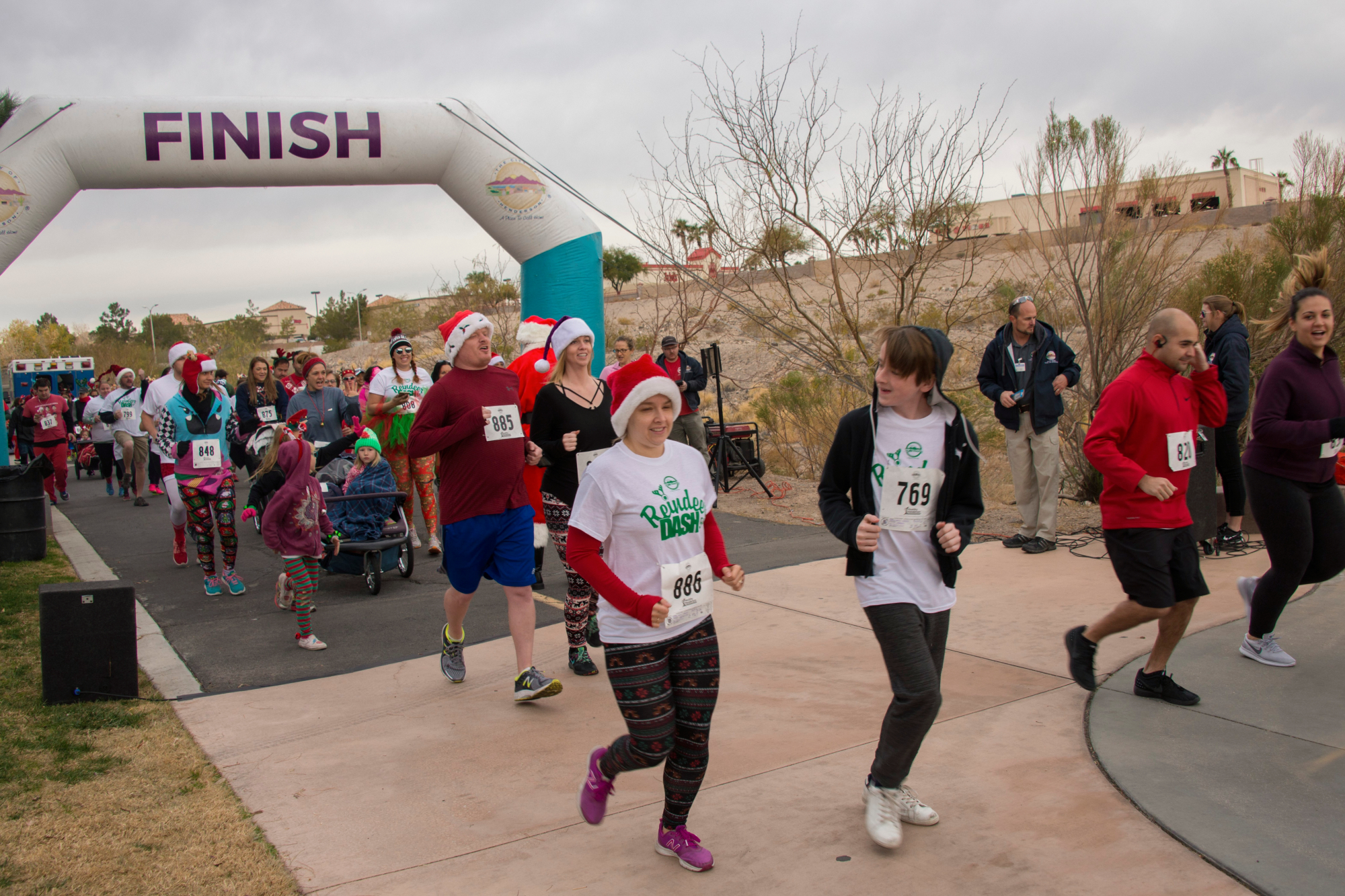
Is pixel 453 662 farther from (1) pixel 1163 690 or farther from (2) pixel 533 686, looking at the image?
(1) pixel 1163 690

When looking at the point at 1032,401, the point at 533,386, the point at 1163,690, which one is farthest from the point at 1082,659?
the point at 1032,401

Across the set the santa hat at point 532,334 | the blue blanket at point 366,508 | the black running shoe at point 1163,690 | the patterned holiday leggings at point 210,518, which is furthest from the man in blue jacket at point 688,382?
the black running shoe at point 1163,690

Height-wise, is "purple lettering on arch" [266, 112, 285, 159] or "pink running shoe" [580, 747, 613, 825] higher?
"purple lettering on arch" [266, 112, 285, 159]

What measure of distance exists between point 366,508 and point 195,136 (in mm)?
5175

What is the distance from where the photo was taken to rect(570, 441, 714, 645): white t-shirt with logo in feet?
10.4

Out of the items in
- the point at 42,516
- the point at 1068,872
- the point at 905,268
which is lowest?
the point at 1068,872

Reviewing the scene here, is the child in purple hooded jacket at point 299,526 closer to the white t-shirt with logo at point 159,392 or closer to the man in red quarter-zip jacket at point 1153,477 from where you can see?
the white t-shirt with logo at point 159,392

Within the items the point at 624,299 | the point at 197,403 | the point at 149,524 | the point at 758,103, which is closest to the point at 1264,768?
the point at 197,403

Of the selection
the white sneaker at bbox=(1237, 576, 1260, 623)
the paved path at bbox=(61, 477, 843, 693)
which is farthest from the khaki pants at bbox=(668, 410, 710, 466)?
the white sneaker at bbox=(1237, 576, 1260, 623)

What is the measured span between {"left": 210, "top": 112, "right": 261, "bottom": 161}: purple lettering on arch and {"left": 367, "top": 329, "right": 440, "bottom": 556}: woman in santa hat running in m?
2.97

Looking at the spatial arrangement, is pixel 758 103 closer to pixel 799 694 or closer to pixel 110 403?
pixel 799 694

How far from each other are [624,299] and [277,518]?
1913 inches

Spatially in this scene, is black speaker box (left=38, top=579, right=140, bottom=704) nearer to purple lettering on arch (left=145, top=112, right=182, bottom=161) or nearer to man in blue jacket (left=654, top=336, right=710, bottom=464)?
purple lettering on arch (left=145, top=112, right=182, bottom=161)

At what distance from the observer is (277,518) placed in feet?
21.3
